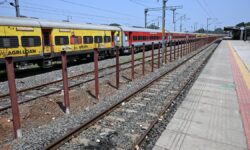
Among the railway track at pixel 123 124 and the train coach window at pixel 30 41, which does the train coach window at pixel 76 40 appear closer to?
the train coach window at pixel 30 41

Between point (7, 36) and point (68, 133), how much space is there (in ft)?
27.4

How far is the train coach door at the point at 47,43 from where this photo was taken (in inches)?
539

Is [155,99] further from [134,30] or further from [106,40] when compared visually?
[134,30]

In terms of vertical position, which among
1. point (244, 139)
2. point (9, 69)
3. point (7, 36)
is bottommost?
point (244, 139)

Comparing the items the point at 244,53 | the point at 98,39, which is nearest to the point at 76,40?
the point at 98,39

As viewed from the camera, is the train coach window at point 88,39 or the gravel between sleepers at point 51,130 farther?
the train coach window at point 88,39

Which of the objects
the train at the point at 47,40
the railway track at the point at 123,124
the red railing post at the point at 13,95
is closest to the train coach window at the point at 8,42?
the train at the point at 47,40

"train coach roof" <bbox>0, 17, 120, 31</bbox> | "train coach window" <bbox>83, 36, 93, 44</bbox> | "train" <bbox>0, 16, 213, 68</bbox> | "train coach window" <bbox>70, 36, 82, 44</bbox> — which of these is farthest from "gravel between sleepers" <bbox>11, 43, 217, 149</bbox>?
"train coach window" <bbox>83, 36, 93, 44</bbox>

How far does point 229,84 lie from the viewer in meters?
11.0

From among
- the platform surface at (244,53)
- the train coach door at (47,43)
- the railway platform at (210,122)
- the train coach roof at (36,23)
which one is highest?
the train coach roof at (36,23)

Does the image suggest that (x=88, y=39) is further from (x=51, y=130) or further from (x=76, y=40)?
(x=51, y=130)

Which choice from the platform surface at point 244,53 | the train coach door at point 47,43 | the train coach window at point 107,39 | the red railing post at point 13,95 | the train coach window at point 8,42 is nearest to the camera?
the red railing post at point 13,95

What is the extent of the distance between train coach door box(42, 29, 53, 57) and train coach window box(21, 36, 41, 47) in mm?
570

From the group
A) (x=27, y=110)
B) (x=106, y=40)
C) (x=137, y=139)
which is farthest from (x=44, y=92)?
(x=106, y=40)
